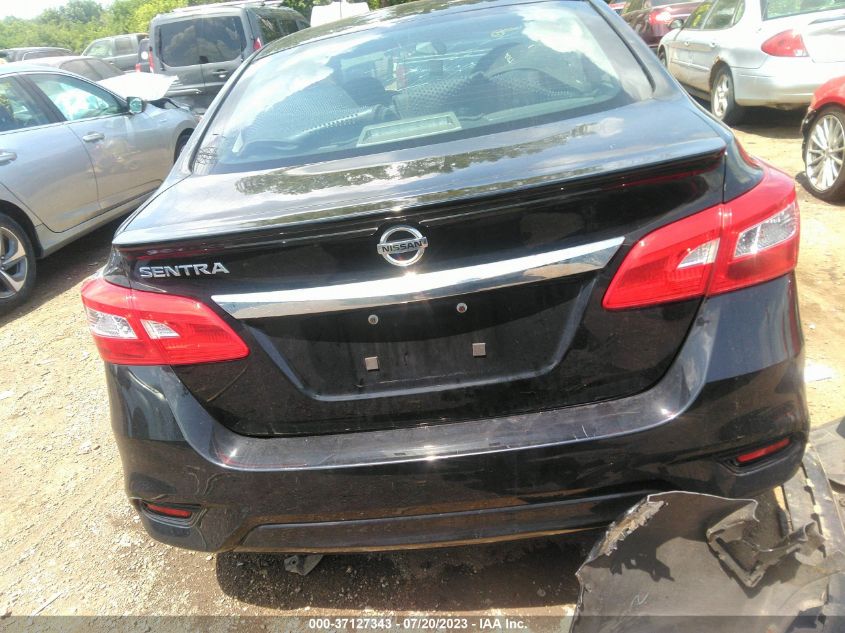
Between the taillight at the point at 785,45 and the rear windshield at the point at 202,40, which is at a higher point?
the rear windshield at the point at 202,40

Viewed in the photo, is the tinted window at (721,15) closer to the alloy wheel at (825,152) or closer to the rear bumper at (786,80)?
the rear bumper at (786,80)

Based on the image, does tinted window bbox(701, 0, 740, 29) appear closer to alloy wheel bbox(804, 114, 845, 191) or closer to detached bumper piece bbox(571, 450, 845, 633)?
alloy wheel bbox(804, 114, 845, 191)

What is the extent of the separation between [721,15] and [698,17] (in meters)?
0.85

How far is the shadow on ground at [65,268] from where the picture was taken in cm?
523

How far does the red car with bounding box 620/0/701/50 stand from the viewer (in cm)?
1072

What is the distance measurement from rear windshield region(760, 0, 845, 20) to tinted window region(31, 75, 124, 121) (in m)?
6.22

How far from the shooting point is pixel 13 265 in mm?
5047

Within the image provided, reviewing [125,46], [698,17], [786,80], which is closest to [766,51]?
[786,80]

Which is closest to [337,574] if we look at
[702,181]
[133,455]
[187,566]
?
[187,566]

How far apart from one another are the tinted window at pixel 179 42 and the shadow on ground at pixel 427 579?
9.51 metres

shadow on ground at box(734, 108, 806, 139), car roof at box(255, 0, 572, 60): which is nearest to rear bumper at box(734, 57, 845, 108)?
shadow on ground at box(734, 108, 806, 139)

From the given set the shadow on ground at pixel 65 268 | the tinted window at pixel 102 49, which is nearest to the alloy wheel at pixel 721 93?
the shadow on ground at pixel 65 268

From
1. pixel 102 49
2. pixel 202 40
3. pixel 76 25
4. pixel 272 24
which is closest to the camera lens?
pixel 202 40

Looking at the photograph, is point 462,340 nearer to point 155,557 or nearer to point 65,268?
point 155,557
